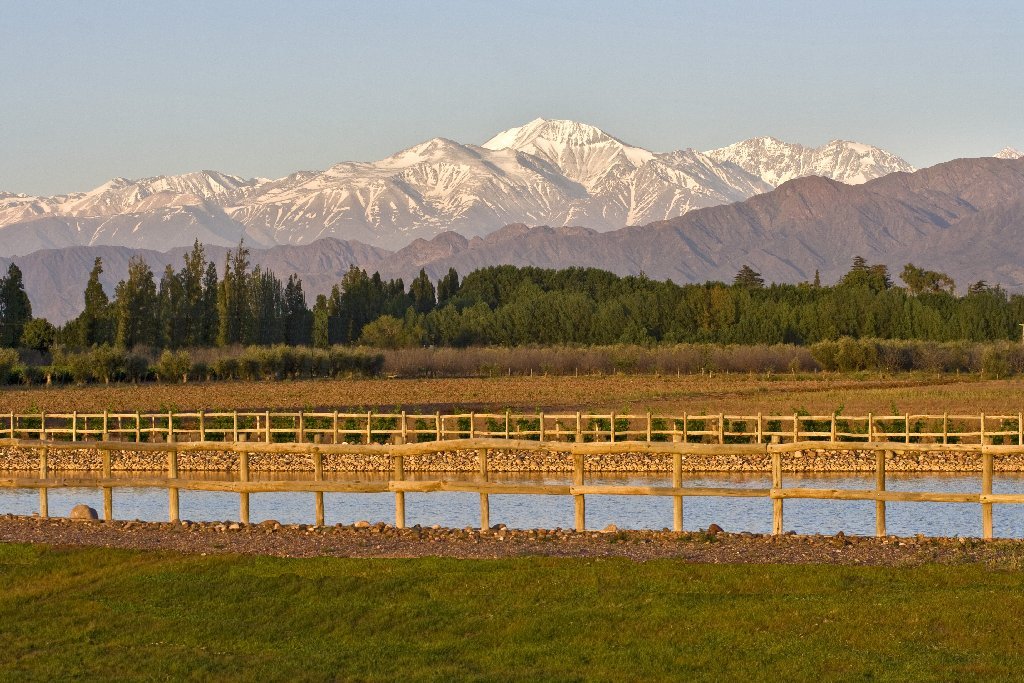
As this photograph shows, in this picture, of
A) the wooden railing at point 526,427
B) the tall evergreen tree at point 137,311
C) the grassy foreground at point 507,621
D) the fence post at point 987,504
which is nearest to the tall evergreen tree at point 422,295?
the tall evergreen tree at point 137,311

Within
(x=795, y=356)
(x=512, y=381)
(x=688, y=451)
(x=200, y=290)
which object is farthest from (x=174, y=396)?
(x=688, y=451)

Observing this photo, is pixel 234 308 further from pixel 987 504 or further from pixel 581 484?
pixel 987 504

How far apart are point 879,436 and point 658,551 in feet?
76.4

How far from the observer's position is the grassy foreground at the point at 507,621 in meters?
12.2

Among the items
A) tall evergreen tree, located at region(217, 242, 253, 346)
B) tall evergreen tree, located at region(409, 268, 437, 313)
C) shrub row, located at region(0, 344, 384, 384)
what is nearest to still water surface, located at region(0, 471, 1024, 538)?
shrub row, located at region(0, 344, 384, 384)

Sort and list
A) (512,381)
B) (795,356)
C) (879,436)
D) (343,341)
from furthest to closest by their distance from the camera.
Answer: (343,341) → (795,356) → (512,381) → (879,436)

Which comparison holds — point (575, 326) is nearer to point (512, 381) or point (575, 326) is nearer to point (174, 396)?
point (512, 381)

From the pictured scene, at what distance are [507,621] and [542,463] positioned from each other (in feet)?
90.5

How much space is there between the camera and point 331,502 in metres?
33.2

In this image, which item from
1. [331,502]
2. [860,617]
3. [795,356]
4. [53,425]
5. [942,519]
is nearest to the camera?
[860,617]

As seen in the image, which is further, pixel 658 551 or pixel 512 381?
pixel 512 381

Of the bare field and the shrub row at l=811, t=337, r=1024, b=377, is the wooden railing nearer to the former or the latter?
the bare field

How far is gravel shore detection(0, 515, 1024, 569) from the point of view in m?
16.6

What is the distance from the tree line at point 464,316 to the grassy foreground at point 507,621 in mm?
83641
